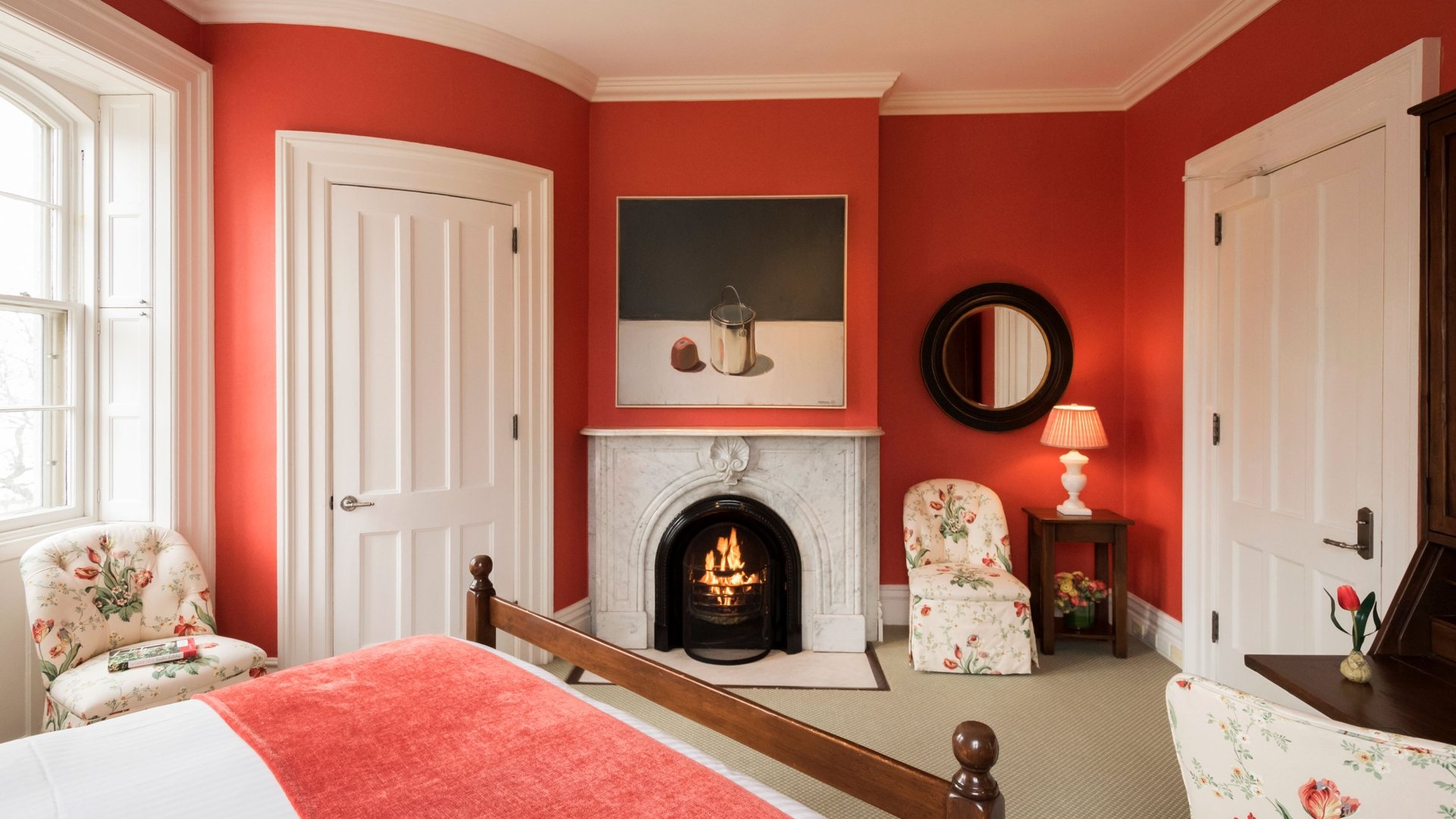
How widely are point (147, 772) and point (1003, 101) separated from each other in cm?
434

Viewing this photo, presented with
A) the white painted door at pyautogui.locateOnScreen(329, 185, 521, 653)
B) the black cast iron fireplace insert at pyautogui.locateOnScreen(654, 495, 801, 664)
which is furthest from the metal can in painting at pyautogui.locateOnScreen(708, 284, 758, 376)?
the white painted door at pyautogui.locateOnScreen(329, 185, 521, 653)

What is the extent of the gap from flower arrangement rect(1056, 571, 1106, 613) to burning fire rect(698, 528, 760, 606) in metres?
1.57

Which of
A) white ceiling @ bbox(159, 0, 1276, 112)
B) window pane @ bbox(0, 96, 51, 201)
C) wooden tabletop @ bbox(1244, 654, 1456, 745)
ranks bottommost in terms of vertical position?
wooden tabletop @ bbox(1244, 654, 1456, 745)

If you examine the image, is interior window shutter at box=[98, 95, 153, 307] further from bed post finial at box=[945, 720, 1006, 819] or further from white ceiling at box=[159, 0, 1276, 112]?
bed post finial at box=[945, 720, 1006, 819]

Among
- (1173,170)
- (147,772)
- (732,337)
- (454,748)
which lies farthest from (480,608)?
(1173,170)

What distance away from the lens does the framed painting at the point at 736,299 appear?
3736mm

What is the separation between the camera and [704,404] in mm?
3775

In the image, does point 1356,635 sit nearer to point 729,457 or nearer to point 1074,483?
point 1074,483

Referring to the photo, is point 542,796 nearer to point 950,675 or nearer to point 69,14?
point 950,675

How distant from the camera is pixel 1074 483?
373cm

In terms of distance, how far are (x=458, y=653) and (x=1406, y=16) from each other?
3368 millimetres

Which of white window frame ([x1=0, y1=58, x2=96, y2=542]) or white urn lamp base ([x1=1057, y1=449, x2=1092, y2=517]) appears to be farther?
white urn lamp base ([x1=1057, y1=449, x2=1092, y2=517])

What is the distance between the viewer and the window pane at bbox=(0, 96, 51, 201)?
8.41 feet

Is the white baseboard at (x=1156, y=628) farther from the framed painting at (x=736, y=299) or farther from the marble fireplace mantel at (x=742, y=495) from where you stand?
the framed painting at (x=736, y=299)
